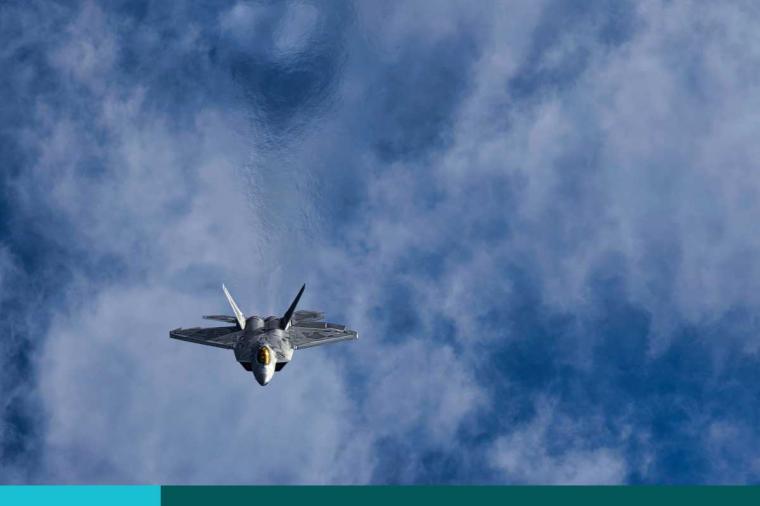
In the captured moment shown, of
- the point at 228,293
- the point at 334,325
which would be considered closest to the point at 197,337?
the point at 228,293

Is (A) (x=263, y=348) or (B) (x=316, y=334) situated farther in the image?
(B) (x=316, y=334)

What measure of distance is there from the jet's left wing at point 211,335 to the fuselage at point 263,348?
Result: 3.05 metres

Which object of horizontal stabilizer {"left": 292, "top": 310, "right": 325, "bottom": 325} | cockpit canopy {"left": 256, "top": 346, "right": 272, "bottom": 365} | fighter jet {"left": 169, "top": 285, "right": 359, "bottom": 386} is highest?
horizontal stabilizer {"left": 292, "top": 310, "right": 325, "bottom": 325}

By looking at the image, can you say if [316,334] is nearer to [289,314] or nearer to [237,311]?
[289,314]

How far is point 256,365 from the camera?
4070 inches

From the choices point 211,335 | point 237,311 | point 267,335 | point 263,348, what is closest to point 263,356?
point 263,348

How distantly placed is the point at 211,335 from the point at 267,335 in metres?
10.9

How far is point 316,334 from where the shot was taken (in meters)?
113

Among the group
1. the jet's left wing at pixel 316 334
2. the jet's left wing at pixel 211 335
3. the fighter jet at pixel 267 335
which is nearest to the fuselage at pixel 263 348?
the fighter jet at pixel 267 335

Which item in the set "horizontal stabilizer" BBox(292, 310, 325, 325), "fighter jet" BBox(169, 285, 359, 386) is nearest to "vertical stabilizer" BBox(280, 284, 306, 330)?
"fighter jet" BBox(169, 285, 359, 386)

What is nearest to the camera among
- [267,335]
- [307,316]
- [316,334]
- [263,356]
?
[263,356]

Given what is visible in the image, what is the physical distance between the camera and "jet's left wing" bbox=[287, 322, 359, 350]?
111812mm

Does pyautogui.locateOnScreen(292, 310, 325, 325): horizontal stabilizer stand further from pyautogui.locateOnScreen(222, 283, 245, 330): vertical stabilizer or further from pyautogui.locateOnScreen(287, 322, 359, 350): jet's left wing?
pyautogui.locateOnScreen(222, 283, 245, 330): vertical stabilizer

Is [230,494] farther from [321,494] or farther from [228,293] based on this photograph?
[228,293]
